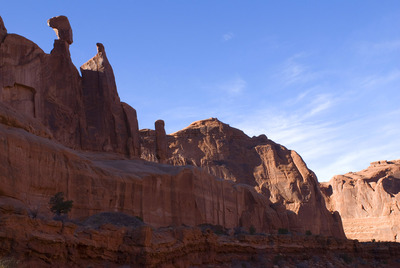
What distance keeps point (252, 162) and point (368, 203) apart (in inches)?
1192

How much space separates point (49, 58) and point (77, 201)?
17.5 metres

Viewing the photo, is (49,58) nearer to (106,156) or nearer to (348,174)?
(106,156)

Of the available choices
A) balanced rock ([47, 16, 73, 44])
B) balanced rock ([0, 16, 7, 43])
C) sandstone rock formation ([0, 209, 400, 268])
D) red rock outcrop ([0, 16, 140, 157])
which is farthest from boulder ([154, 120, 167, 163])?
sandstone rock formation ([0, 209, 400, 268])

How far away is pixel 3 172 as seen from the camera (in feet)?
73.4

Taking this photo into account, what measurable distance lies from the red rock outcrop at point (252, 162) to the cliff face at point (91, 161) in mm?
440

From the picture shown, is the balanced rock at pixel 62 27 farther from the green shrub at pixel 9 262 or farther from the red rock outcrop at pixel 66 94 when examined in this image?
the green shrub at pixel 9 262

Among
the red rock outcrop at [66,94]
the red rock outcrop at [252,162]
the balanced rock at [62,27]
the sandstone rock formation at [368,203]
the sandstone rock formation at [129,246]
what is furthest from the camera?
the sandstone rock formation at [368,203]

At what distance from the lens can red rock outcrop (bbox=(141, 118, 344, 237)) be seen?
6488 centimetres

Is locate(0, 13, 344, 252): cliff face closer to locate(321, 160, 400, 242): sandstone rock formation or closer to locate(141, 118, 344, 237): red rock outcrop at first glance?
locate(141, 118, 344, 237): red rock outcrop

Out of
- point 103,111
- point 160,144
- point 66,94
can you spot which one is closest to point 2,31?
point 66,94

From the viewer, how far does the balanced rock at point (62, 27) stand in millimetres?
44688

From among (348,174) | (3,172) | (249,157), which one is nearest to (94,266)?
(3,172)

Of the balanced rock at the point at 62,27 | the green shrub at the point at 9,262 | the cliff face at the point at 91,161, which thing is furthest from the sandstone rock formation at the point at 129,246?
the balanced rock at the point at 62,27

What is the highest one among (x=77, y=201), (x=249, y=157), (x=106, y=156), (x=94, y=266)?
(x=249, y=157)
